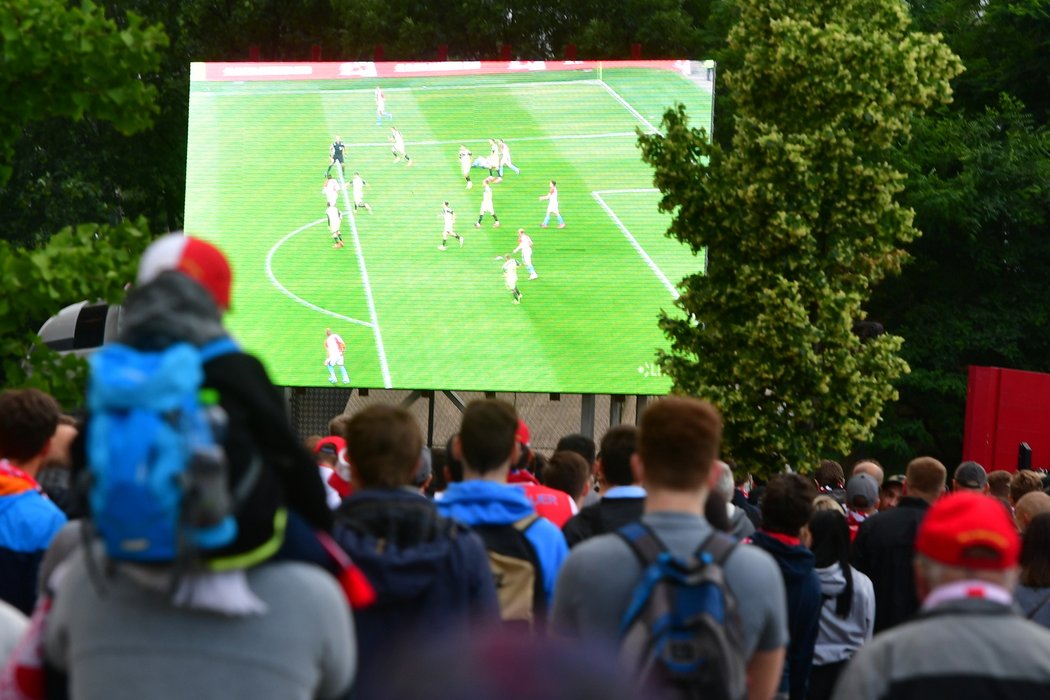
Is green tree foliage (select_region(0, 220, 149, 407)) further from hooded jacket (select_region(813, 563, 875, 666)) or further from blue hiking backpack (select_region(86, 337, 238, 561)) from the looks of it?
blue hiking backpack (select_region(86, 337, 238, 561))

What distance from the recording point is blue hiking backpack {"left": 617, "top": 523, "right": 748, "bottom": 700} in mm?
3852

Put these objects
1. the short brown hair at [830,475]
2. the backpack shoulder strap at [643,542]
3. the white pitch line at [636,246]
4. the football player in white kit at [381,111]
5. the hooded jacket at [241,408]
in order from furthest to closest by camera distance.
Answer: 1. the football player in white kit at [381,111]
2. the white pitch line at [636,246]
3. the short brown hair at [830,475]
4. the backpack shoulder strap at [643,542]
5. the hooded jacket at [241,408]

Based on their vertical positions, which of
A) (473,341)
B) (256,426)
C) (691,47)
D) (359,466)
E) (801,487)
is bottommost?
(473,341)

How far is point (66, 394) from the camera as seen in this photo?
772cm

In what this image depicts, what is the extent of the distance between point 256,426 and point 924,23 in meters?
30.3

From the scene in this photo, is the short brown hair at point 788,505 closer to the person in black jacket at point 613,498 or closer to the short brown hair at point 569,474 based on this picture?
the person in black jacket at point 613,498

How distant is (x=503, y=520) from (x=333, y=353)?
2032 cm

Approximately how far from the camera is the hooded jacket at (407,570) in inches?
171

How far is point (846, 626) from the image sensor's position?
809 centimetres

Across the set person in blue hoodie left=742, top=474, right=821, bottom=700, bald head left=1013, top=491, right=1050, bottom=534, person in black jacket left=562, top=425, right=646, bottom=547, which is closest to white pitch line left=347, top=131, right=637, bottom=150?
bald head left=1013, top=491, right=1050, bottom=534

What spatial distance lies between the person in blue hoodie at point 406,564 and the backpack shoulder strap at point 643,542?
47cm

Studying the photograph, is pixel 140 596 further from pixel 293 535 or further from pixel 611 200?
pixel 611 200

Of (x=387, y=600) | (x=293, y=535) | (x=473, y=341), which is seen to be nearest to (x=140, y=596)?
(x=293, y=535)

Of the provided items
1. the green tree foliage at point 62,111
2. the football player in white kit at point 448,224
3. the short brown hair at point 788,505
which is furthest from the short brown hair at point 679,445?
the football player in white kit at point 448,224
